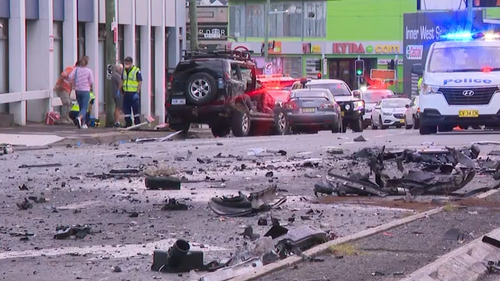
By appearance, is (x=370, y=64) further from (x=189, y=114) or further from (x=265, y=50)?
(x=189, y=114)

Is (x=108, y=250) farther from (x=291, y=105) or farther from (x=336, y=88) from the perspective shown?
(x=336, y=88)

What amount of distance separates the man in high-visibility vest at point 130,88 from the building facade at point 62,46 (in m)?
2.32

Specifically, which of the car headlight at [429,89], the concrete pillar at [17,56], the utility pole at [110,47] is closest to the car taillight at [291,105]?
the utility pole at [110,47]

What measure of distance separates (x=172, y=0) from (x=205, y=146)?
22943 millimetres

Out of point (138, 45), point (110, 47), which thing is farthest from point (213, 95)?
point (138, 45)

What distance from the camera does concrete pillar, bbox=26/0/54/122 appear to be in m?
A: 29.0

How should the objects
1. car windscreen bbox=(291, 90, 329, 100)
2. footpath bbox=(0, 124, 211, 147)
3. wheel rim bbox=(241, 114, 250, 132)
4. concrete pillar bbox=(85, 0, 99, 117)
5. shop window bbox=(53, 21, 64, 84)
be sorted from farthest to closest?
concrete pillar bbox=(85, 0, 99, 117), shop window bbox=(53, 21, 64, 84), car windscreen bbox=(291, 90, 329, 100), wheel rim bbox=(241, 114, 250, 132), footpath bbox=(0, 124, 211, 147)

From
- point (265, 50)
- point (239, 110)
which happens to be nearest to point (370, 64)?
point (265, 50)

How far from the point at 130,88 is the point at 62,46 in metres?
4.46

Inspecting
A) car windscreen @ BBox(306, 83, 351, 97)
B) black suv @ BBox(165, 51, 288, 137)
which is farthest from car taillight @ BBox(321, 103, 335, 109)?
car windscreen @ BBox(306, 83, 351, 97)

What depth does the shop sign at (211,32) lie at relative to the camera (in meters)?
62.6

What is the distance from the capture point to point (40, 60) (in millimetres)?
29094

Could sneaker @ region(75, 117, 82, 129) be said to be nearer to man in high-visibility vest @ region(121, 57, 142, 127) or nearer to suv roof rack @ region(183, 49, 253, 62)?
man in high-visibility vest @ region(121, 57, 142, 127)

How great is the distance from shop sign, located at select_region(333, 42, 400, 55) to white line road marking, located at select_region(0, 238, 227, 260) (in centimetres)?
6907
